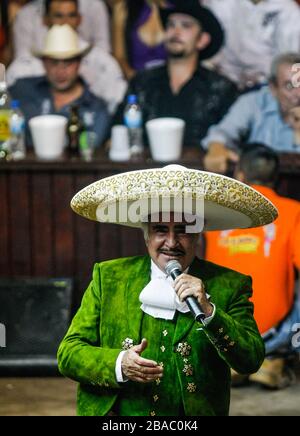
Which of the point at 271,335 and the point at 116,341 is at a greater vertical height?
the point at 116,341

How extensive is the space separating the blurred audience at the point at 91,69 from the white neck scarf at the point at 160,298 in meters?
4.58

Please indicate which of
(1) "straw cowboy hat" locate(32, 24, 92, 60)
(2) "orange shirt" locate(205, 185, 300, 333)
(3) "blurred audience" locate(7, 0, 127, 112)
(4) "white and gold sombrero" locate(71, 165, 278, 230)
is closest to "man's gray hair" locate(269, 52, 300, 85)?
(3) "blurred audience" locate(7, 0, 127, 112)

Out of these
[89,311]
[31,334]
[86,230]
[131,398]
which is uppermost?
[89,311]

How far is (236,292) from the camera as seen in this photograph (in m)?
3.76

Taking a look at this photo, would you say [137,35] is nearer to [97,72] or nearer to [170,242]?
[97,72]

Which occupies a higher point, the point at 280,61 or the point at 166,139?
the point at 280,61

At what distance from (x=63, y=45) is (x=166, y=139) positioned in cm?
120

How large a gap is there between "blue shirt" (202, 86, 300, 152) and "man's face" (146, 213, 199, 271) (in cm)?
402

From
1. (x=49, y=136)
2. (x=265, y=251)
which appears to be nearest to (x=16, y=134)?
(x=49, y=136)

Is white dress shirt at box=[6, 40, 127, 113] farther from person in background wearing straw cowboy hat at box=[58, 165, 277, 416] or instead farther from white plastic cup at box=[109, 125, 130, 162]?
person in background wearing straw cowboy hat at box=[58, 165, 277, 416]

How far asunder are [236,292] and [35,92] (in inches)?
188

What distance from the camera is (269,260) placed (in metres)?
6.38
